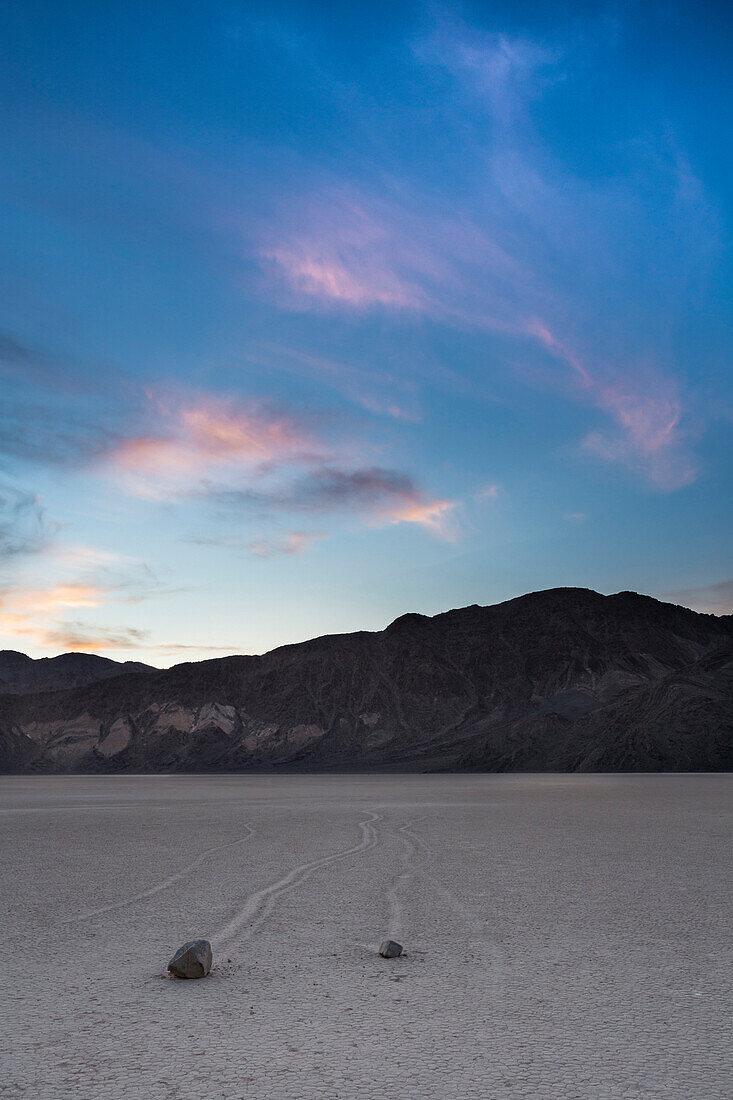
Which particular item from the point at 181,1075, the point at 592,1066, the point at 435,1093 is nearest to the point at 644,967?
the point at 592,1066

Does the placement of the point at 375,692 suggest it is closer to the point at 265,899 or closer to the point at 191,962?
the point at 265,899

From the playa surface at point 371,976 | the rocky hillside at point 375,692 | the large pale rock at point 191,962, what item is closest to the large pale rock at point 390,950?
the playa surface at point 371,976

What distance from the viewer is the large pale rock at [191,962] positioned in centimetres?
632

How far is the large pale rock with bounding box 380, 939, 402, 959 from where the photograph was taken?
7000mm

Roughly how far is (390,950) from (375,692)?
128800 mm

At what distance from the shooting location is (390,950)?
7004 millimetres

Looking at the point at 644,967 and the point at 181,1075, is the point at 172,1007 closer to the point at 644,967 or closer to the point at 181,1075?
the point at 181,1075

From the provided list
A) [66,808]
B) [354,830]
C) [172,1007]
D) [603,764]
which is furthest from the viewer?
[603,764]

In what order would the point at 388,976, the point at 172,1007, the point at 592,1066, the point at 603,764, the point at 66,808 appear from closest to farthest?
the point at 592,1066 → the point at 172,1007 → the point at 388,976 → the point at 66,808 → the point at 603,764

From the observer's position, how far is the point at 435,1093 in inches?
166

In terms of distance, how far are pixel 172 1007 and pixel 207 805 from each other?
2665 cm

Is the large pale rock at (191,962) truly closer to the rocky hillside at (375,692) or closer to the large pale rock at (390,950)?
the large pale rock at (390,950)

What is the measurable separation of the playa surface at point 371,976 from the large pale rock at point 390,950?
0.08 meters

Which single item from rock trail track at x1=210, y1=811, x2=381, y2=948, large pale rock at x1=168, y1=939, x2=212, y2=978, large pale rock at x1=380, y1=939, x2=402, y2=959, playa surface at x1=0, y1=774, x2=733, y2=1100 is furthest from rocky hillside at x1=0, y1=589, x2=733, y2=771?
large pale rock at x1=168, y1=939, x2=212, y2=978
